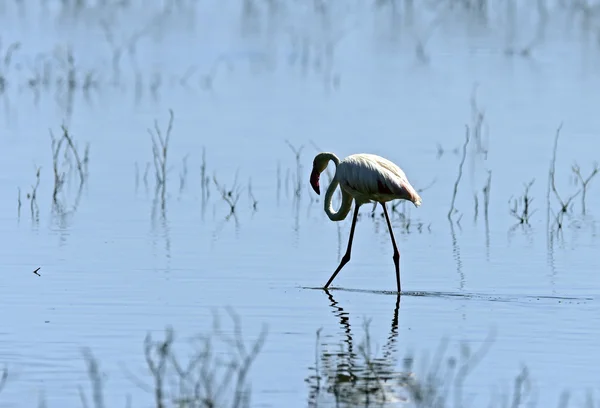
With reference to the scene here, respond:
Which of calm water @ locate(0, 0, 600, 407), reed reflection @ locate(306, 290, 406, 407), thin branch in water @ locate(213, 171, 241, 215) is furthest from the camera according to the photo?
thin branch in water @ locate(213, 171, 241, 215)

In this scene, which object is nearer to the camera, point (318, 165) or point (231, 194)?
point (318, 165)

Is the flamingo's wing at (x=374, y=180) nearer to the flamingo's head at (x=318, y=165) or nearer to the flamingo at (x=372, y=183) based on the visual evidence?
the flamingo at (x=372, y=183)

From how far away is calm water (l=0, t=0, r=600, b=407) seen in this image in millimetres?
9188

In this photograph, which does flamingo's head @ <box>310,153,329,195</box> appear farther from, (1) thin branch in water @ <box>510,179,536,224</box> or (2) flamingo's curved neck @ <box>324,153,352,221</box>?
(1) thin branch in water @ <box>510,179,536,224</box>

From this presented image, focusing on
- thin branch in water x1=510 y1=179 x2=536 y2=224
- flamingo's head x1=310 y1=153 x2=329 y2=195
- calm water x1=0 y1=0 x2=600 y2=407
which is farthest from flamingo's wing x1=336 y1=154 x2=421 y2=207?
thin branch in water x1=510 y1=179 x2=536 y2=224

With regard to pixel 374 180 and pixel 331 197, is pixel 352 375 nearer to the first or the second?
pixel 374 180

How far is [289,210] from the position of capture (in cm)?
1466

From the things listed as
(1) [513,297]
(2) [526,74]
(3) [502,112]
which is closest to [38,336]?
(1) [513,297]

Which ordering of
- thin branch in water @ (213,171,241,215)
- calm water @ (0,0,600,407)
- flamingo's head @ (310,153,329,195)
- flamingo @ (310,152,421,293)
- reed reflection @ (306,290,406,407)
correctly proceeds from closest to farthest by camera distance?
reed reflection @ (306,290,406,407) → calm water @ (0,0,600,407) → flamingo @ (310,152,421,293) → flamingo's head @ (310,153,329,195) → thin branch in water @ (213,171,241,215)

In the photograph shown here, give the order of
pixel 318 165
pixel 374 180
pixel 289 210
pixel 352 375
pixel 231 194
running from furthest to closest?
1. pixel 231 194
2. pixel 289 210
3. pixel 318 165
4. pixel 374 180
5. pixel 352 375

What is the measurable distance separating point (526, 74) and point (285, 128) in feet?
20.6

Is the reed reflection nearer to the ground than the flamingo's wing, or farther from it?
nearer to the ground

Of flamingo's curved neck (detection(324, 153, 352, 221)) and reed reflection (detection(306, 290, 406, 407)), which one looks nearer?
reed reflection (detection(306, 290, 406, 407))

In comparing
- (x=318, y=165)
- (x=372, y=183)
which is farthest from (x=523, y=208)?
(x=372, y=183)
